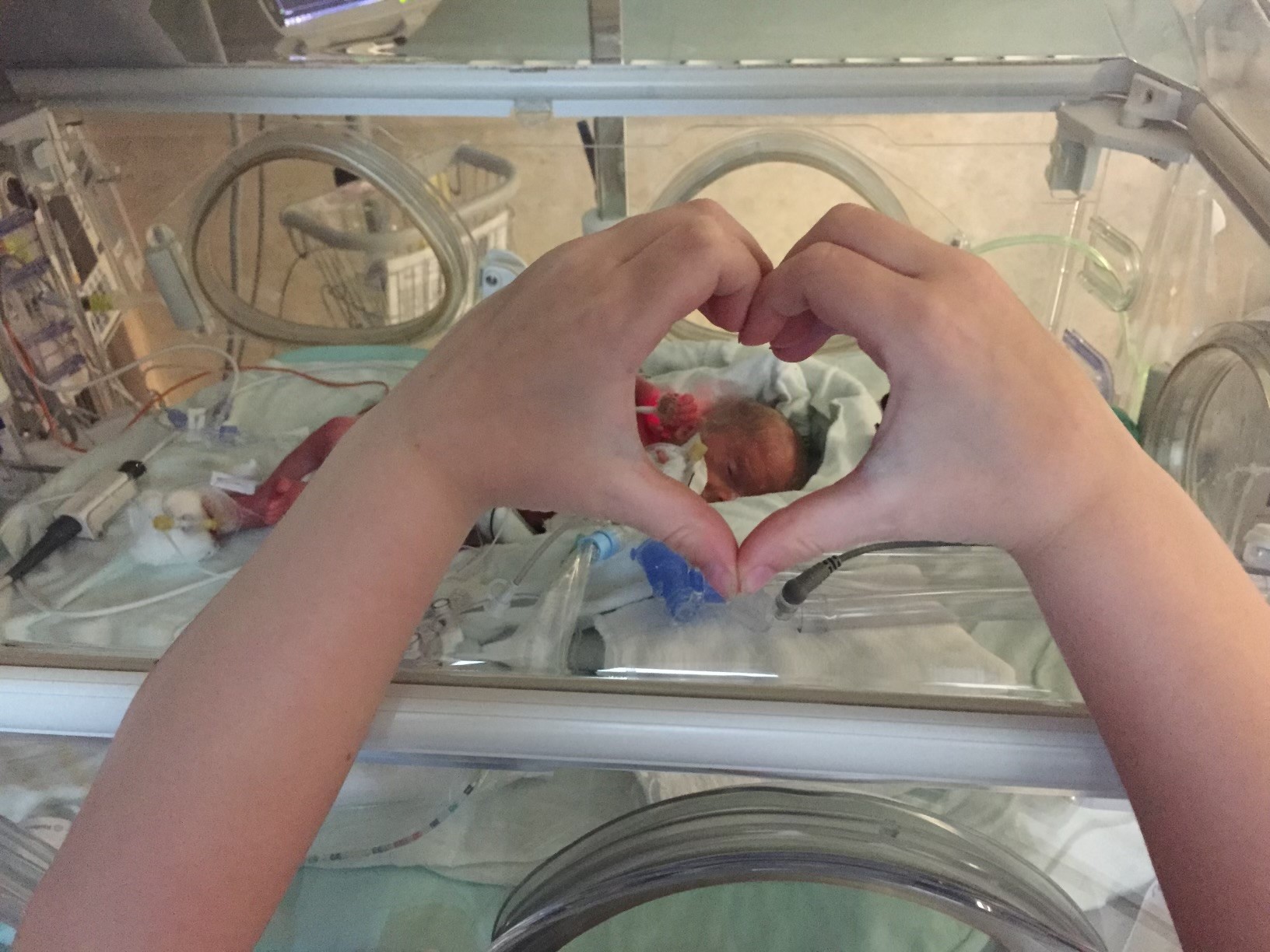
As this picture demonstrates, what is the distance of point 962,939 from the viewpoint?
0.66m

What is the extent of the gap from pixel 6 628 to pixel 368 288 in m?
0.71

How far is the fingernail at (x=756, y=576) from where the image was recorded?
47 cm

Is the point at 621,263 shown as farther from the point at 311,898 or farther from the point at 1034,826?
the point at 311,898

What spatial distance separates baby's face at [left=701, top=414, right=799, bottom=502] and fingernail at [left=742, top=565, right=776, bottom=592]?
2.12 feet

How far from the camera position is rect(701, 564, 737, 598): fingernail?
48 centimetres

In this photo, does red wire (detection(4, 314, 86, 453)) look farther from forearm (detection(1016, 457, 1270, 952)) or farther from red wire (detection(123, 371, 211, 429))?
forearm (detection(1016, 457, 1270, 952))

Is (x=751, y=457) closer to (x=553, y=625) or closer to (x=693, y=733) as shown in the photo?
(x=553, y=625)

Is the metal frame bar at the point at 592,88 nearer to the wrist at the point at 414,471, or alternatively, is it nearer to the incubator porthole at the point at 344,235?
the incubator porthole at the point at 344,235

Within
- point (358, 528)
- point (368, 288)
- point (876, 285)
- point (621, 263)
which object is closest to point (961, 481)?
point (876, 285)

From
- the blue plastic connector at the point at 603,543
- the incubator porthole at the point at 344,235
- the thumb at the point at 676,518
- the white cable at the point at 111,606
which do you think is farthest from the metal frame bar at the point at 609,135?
the thumb at the point at 676,518

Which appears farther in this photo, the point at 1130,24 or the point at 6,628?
the point at 1130,24

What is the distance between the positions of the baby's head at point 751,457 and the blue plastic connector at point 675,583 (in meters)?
0.37

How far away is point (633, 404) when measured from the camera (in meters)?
0.46

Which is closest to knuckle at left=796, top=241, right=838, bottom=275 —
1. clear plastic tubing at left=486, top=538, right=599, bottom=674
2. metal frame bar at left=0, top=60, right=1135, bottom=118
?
clear plastic tubing at left=486, top=538, right=599, bottom=674
